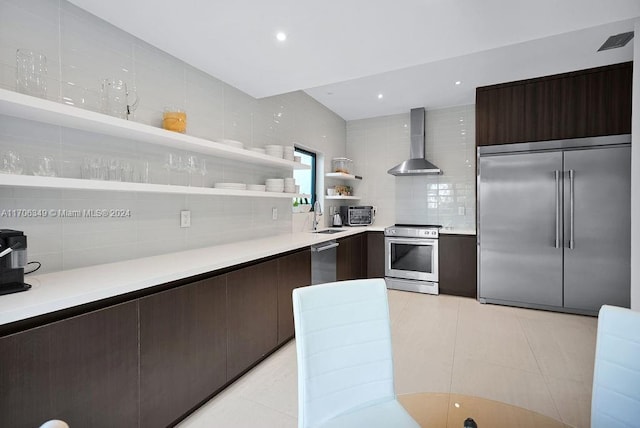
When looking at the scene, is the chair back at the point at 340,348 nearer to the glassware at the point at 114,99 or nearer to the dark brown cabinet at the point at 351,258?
the glassware at the point at 114,99

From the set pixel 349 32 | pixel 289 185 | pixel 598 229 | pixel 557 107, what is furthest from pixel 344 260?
pixel 557 107

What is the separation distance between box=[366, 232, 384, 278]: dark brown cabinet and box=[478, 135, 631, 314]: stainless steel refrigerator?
132cm

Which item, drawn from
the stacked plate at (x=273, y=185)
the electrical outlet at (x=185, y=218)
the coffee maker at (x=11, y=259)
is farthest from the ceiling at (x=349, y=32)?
the coffee maker at (x=11, y=259)

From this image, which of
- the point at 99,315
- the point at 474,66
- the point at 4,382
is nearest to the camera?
the point at 4,382

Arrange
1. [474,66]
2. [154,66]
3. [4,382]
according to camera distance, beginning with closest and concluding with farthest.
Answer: [4,382]
[154,66]
[474,66]

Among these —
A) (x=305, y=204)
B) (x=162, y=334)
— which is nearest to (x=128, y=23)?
(x=162, y=334)

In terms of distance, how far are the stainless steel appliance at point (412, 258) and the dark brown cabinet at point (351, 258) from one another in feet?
1.14

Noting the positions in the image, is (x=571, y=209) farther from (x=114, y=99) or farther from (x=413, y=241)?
(x=114, y=99)

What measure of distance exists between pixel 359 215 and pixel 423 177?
1203mm

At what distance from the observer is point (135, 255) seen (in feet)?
6.89

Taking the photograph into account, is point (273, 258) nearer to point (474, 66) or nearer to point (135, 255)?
point (135, 255)

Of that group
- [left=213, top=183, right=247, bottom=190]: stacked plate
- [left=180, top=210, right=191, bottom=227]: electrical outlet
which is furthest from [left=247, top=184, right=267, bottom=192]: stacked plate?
[left=180, top=210, right=191, bottom=227]: electrical outlet

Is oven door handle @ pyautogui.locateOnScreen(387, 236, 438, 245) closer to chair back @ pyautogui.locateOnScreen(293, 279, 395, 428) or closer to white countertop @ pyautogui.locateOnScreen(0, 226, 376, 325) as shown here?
white countertop @ pyautogui.locateOnScreen(0, 226, 376, 325)

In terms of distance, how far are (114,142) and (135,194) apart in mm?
350
